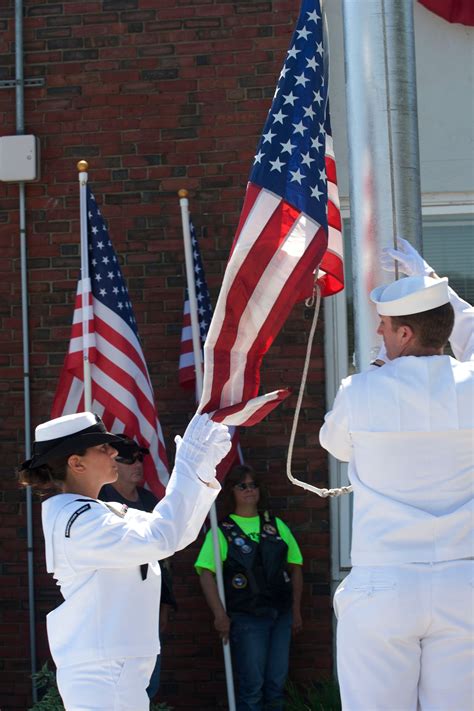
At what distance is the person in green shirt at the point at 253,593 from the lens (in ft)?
23.7

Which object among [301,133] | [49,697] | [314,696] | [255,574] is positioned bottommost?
[314,696]

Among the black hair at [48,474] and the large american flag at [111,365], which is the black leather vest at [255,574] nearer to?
the large american flag at [111,365]

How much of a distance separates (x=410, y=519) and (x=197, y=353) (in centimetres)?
406

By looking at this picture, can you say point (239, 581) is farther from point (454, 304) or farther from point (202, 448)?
point (454, 304)

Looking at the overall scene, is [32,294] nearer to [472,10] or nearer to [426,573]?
[472,10]

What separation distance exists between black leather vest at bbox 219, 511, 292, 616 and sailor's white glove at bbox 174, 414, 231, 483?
3.44 metres

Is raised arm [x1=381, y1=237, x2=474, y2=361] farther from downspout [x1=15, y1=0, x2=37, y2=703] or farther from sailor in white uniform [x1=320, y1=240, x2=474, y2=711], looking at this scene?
downspout [x1=15, y1=0, x2=37, y2=703]

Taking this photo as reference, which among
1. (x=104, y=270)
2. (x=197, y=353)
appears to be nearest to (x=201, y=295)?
(x=197, y=353)

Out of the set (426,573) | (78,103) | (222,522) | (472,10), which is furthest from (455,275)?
(426,573)

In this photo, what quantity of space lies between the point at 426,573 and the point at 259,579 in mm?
3917

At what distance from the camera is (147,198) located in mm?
8203

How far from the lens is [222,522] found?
748cm

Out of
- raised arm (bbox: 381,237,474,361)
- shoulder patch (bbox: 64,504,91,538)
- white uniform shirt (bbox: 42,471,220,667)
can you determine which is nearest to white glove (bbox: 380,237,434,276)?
raised arm (bbox: 381,237,474,361)

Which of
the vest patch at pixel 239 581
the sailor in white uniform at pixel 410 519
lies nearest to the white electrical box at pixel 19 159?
the vest patch at pixel 239 581
